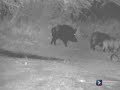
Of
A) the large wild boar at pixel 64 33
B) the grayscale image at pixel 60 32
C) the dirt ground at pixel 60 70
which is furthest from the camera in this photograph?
the large wild boar at pixel 64 33

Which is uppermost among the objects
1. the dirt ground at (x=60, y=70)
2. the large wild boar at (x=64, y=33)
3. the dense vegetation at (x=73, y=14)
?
the dense vegetation at (x=73, y=14)

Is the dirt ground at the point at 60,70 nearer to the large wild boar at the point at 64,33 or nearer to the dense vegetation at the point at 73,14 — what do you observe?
the large wild boar at the point at 64,33

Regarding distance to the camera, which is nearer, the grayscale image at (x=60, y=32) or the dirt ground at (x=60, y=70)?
the dirt ground at (x=60, y=70)

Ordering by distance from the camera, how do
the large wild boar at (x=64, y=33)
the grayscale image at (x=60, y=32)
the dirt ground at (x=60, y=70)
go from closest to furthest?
the dirt ground at (x=60, y=70)
the grayscale image at (x=60, y=32)
the large wild boar at (x=64, y=33)

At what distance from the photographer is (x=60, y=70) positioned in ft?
30.4

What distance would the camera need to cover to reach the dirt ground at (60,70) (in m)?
7.84

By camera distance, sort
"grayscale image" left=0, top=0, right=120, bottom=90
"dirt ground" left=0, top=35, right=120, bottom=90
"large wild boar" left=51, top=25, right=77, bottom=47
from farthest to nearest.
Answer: "large wild boar" left=51, top=25, right=77, bottom=47 < "grayscale image" left=0, top=0, right=120, bottom=90 < "dirt ground" left=0, top=35, right=120, bottom=90

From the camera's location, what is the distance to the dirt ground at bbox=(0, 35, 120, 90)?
784 centimetres

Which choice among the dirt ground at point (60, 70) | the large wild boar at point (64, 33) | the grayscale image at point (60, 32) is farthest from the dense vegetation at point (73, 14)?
the dirt ground at point (60, 70)

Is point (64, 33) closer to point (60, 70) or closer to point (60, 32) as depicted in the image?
point (60, 32)

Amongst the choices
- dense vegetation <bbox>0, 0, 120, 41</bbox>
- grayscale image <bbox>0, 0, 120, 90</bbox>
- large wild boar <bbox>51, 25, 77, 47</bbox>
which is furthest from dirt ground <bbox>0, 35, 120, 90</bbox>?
dense vegetation <bbox>0, 0, 120, 41</bbox>

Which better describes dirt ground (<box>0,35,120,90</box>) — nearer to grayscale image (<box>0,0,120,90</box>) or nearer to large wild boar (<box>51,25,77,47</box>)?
grayscale image (<box>0,0,120,90</box>)

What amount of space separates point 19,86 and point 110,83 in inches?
108

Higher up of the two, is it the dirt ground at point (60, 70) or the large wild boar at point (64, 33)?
the large wild boar at point (64, 33)
